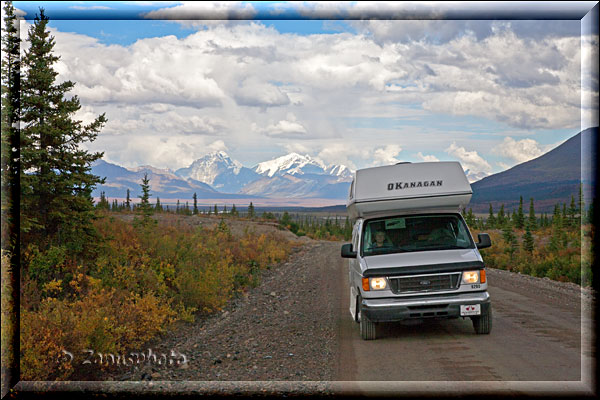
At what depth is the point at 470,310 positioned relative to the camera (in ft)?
30.8

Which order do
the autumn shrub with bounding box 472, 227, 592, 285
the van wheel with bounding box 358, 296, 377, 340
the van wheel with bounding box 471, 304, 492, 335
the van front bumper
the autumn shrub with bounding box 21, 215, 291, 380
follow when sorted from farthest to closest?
the autumn shrub with bounding box 472, 227, 592, 285
the van wheel with bounding box 358, 296, 377, 340
the van wheel with bounding box 471, 304, 492, 335
the van front bumper
the autumn shrub with bounding box 21, 215, 291, 380

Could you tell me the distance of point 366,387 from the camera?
23.5ft

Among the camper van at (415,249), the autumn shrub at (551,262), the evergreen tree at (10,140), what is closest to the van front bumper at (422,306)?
the camper van at (415,249)

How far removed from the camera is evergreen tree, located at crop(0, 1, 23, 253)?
9742 millimetres

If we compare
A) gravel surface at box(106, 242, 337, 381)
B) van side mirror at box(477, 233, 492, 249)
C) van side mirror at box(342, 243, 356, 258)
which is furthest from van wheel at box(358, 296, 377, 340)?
van side mirror at box(477, 233, 492, 249)

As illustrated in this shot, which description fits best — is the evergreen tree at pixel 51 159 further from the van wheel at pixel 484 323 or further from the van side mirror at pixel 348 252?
the van wheel at pixel 484 323

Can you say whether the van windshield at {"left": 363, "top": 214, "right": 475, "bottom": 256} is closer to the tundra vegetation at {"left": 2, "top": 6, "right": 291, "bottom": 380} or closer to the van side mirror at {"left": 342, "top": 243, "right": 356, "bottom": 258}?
the van side mirror at {"left": 342, "top": 243, "right": 356, "bottom": 258}

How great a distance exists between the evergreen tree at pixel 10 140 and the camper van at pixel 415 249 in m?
6.02

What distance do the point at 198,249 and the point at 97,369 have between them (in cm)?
920

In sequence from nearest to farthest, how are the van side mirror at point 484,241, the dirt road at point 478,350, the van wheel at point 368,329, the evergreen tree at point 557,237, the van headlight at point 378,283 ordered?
1. the dirt road at point 478,350
2. the van headlight at point 378,283
3. the van wheel at point 368,329
4. the van side mirror at point 484,241
5. the evergreen tree at point 557,237

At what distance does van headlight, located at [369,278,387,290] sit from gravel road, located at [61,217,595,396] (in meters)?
0.76

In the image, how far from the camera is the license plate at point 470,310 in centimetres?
937

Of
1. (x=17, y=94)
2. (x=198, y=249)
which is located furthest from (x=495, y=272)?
(x=17, y=94)

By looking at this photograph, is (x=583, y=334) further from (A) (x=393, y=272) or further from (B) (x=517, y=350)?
(A) (x=393, y=272)
